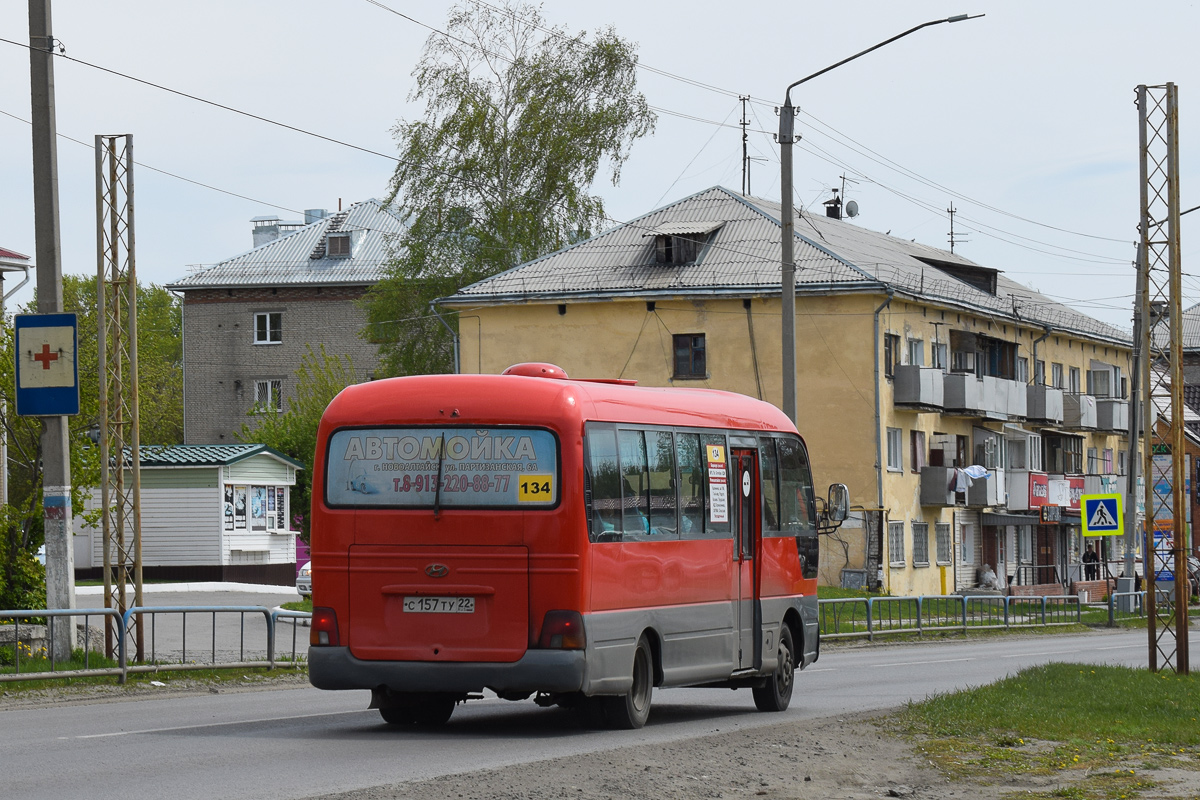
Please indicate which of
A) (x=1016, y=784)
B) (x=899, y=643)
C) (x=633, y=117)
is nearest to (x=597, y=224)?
(x=633, y=117)

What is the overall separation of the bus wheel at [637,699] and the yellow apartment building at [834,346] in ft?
119

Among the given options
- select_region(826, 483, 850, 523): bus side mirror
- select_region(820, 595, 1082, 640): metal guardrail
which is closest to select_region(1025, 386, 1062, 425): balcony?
select_region(820, 595, 1082, 640): metal guardrail

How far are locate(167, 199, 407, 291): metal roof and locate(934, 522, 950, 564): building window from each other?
2847cm

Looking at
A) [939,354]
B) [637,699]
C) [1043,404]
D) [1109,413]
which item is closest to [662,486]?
[637,699]

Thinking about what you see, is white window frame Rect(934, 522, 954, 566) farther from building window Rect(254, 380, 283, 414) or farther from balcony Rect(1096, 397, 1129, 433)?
building window Rect(254, 380, 283, 414)

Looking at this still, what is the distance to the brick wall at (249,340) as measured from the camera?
254 ft

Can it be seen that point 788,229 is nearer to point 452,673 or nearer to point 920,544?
point 452,673

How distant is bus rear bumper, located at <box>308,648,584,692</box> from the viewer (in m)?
13.8

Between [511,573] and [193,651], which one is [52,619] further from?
[511,573]

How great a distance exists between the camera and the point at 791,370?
2656 cm

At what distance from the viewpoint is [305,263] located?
7869 centimetres

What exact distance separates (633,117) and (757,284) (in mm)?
7380

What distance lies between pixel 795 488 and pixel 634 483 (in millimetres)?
3846

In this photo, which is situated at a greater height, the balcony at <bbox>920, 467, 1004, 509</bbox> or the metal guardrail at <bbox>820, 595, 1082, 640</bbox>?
the balcony at <bbox>920, 467, 1004, 509</bbox>
